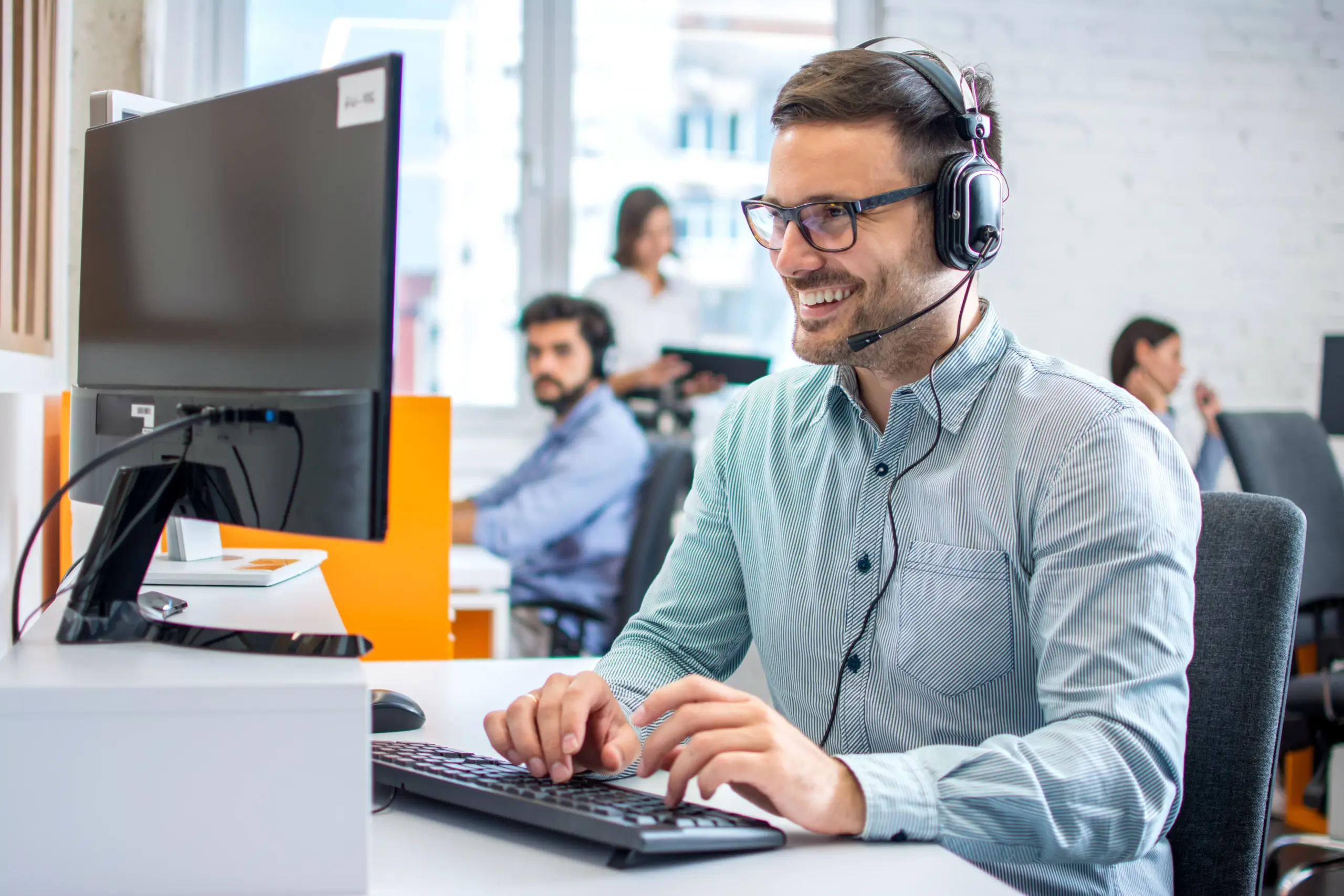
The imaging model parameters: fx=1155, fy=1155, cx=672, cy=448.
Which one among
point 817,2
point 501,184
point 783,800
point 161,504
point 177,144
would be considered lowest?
point 783,800

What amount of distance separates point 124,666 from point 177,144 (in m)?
0.40

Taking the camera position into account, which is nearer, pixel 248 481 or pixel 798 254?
pixel 248 481

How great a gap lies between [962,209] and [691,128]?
3.06m

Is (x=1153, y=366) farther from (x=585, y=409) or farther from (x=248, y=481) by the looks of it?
(x=248, y=481)

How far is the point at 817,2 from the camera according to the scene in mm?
4102

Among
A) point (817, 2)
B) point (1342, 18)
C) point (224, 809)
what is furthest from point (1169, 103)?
point (224, 809)

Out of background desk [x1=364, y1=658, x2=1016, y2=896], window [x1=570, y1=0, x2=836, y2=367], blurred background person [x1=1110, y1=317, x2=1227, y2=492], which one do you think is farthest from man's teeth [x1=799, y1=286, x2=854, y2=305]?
blurred background person [x1=1110, y1=317, x2=1227, y2=492]

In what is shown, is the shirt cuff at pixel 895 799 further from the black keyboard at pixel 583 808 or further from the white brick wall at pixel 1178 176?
the white brick wall at pixel 1178 176

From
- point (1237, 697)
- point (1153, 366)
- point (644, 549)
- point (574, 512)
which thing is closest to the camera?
point (1237, 697)

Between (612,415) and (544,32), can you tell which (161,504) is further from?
(544,32)

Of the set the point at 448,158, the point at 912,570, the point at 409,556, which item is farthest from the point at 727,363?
the point at 912,570

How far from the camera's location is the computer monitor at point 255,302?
68 cm

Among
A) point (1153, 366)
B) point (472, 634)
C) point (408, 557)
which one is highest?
point (1153, 366)

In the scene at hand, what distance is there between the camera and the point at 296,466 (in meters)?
0.71
